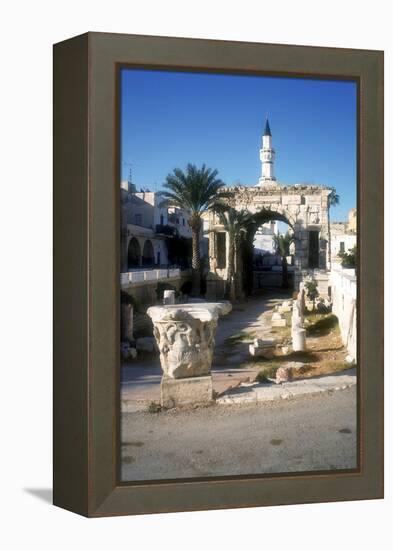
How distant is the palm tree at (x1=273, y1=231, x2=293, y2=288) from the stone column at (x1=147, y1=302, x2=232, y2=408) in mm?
783

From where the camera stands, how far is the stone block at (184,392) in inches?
393

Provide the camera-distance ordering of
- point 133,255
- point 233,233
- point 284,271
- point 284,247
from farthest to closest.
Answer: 1. point 284,271
2. point 284,247
3. point 233,233
4. point 133,255

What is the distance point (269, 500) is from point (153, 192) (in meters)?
3.64

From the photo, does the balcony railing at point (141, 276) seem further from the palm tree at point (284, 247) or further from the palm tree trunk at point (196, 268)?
the palm tree at point (284, 247)

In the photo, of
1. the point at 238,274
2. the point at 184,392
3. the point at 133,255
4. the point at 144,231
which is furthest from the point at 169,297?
the point at 184,392

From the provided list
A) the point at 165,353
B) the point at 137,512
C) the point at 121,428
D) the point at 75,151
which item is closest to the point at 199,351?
the point at 165,353

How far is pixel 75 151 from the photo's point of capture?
9.70 m

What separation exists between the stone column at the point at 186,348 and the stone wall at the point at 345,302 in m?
1.32

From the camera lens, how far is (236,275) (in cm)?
1049

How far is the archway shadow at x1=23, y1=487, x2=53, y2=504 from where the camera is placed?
34.2ft

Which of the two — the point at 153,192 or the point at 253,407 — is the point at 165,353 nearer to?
the point at 253,407

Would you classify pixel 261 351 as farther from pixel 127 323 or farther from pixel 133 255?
pixel 133 255

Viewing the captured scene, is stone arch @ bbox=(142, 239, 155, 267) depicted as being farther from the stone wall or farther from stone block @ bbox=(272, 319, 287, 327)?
the stone wall

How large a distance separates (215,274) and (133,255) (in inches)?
40.7
